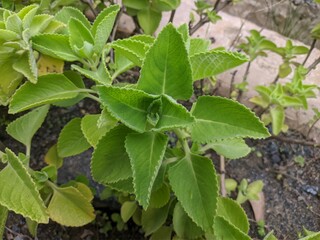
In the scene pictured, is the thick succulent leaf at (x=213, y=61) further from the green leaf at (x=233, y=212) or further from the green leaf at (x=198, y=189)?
the green leaf at (x=233, y=212)

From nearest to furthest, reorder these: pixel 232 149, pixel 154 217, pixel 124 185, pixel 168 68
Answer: pixel 168 68, pixel 124 185, pixel 232 149, pixel 154 217

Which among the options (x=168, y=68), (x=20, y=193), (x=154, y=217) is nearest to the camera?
(x=168, y=68)

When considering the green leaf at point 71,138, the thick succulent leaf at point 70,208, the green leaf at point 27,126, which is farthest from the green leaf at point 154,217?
the green leaf at point 27,126

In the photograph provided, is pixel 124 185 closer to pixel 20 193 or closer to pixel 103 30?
pixel 20 193

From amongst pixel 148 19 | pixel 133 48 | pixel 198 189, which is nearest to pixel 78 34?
pixel 133 48

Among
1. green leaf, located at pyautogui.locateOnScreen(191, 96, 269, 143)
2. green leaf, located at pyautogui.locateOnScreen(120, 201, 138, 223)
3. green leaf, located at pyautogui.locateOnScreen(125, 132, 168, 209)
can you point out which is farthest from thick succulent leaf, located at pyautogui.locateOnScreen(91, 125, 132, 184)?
green leaf, located at pyautogui.locateOnScreen(120, 201, 138, 223)
